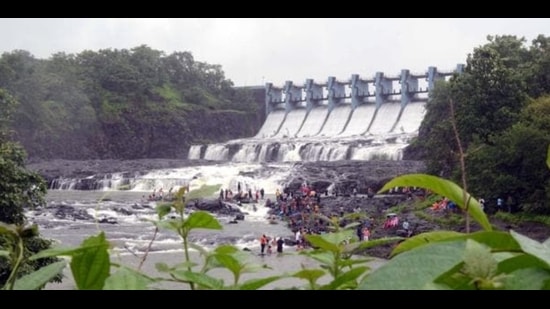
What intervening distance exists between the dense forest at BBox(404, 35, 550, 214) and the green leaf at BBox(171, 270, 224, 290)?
911cm

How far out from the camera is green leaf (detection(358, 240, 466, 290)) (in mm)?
304

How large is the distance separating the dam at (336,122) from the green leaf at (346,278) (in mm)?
22252

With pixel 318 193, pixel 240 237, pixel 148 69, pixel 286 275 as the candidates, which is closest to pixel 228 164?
pixel 318 193

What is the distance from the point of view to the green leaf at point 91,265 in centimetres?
41

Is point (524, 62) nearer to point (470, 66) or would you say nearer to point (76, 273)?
point (470, 66)

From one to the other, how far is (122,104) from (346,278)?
33.2 meters

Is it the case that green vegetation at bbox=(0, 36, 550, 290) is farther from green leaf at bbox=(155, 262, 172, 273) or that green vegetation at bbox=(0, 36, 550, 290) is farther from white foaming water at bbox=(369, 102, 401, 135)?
white foaming water at bbox=(369, 102, 401, 135)

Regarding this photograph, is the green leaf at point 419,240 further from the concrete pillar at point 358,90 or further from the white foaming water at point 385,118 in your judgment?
the concrete pillar at point 358,90

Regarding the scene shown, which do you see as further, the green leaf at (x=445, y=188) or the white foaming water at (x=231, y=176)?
the white foaming water at (x=231, y=176)

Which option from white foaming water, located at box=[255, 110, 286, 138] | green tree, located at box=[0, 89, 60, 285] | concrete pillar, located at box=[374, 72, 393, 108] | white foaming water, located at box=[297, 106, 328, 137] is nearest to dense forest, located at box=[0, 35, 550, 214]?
white foaming water, located at box=[255, 110, 286, 138]

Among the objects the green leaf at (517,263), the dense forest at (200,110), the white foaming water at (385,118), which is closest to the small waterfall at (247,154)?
the white foaming water at (385,118)

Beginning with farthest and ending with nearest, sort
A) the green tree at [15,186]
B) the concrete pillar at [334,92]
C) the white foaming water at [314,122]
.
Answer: the concrete pillar at [334,92] → the white foaming water at [314,122] → the green tree at [15,186]

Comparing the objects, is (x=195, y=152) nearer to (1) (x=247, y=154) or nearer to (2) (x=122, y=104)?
(1) (x=247, y=154)

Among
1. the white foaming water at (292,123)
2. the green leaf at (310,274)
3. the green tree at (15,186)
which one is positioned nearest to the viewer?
the green leaf at (310,274)
